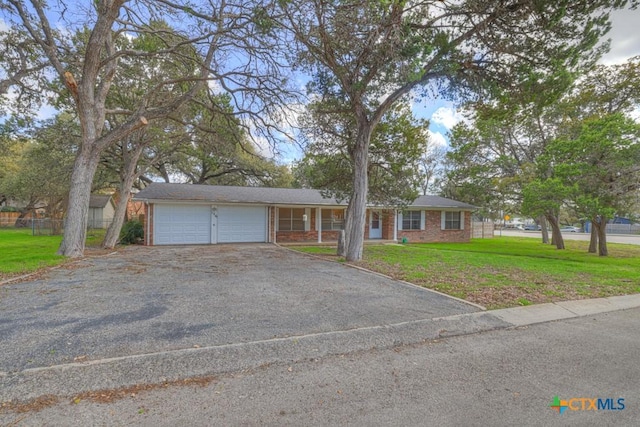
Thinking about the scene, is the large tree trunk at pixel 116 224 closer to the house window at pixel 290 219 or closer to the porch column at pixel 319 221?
the house window at pixel 290 219

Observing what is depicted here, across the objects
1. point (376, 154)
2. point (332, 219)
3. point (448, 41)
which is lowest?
point (332, 219)

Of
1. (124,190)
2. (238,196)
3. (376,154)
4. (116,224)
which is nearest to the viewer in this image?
(376,154)

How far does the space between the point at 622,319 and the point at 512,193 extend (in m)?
14.5

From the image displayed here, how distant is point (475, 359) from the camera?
3.42 meters

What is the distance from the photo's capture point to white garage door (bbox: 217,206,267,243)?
1570cm

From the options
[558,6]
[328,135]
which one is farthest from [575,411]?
[328,135]

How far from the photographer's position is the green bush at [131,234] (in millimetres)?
15105

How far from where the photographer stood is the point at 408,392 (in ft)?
8.90

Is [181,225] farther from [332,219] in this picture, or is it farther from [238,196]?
[332,219]

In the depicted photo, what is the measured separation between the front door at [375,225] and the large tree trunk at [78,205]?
1400 cm

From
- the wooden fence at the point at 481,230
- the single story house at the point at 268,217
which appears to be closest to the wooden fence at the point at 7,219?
→ the single story house at the point at 268,217

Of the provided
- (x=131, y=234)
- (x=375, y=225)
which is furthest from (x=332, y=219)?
(x=131, y=234)

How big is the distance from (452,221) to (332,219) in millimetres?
8572

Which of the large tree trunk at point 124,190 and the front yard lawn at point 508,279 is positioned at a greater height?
A: the large tree trunk at point 124,190
